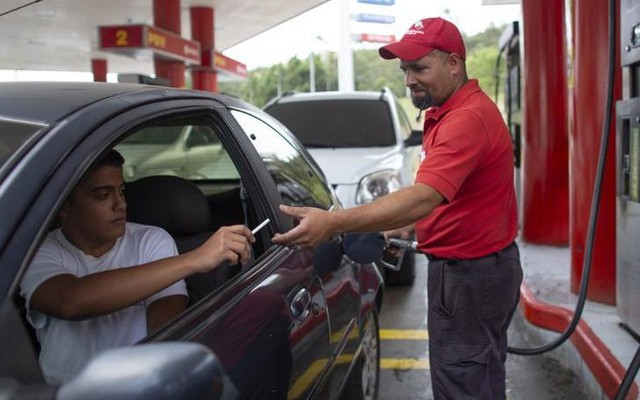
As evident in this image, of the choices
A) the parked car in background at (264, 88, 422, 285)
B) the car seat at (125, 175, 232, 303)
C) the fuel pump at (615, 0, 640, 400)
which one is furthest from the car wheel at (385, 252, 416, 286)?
the car seat at (125, 175, 232, 303)

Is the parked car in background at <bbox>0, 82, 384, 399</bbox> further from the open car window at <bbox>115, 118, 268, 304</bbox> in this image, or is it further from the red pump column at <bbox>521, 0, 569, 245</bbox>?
the red pump column at <bbox>521, 0, 569, 245</bbox>

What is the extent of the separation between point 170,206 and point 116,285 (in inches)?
31.0

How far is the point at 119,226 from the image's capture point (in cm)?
216

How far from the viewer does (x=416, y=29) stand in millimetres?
2596

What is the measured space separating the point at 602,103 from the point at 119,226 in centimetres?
350

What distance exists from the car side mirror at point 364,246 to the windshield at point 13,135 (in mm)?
1538

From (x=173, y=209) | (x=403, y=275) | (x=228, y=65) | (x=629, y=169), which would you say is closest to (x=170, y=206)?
(x=173, y=209)

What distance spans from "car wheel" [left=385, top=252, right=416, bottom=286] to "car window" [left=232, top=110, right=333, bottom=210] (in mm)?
2963

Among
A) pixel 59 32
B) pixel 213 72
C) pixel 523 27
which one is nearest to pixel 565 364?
pixel 523 27

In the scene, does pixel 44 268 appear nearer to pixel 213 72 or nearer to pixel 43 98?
pixel 43 98

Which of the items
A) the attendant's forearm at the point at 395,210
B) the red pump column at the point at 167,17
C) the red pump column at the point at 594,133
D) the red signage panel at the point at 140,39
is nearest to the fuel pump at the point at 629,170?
the red pump column at the point at 594,133

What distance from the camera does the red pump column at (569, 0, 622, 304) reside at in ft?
14.9

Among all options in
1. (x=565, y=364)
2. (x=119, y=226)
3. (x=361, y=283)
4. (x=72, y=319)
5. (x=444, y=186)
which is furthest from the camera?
(x=565, y=364)

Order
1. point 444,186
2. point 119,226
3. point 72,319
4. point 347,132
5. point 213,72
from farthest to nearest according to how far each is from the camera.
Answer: point 213,72 → point 347,132 → point 444,186 → point 119,226 → point 72,319
